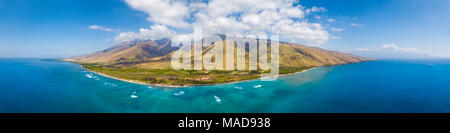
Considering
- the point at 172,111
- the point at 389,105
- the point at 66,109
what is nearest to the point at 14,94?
the point at 66,109

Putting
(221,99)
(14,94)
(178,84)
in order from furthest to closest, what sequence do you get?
(178,84), (14,94), (221,99)

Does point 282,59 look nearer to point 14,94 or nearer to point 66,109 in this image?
point 66,109

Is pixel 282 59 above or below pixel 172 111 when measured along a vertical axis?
above

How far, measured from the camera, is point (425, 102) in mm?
47125

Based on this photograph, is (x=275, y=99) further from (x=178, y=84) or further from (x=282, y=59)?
(x=282, y=59)

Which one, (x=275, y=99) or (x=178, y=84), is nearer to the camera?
(x=275, y=99)

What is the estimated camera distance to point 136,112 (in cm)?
4025

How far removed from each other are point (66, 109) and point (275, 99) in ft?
198

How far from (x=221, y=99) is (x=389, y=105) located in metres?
48.5
